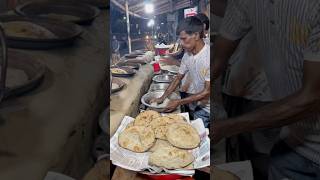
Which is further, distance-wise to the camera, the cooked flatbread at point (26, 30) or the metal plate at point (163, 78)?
the metal plate at point (163, 78)

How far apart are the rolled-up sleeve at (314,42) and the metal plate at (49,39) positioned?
0.45 meters

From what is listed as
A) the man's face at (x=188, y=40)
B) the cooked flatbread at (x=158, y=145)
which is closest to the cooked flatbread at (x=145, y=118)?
the cooked flatbread at (x=158, y=145)

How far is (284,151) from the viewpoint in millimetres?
754

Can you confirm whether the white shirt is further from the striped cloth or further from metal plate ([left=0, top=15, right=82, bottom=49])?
metal plate ([left=0, top=15, right=82, bottom=49])

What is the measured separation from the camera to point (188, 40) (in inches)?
36.1

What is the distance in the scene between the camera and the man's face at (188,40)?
2.85 feet

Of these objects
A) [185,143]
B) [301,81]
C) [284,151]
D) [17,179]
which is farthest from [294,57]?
[17,179]

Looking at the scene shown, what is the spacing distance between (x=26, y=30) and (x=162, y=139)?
2.03ft


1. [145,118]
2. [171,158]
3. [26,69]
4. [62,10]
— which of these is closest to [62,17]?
[62,10]

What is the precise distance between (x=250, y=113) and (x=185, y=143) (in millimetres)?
303

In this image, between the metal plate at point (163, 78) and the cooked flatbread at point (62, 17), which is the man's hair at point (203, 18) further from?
the cooked flatbread at point (62, 17)

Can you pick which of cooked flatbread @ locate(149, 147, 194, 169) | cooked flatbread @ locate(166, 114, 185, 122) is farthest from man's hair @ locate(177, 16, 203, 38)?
cooked flatbread @ locate(149, 147, 194, 169)

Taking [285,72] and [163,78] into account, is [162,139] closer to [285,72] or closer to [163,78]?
[163,78]

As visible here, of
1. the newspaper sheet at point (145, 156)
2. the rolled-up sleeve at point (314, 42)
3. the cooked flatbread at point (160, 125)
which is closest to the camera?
the rolled-up sleeve at point (314, 42)
